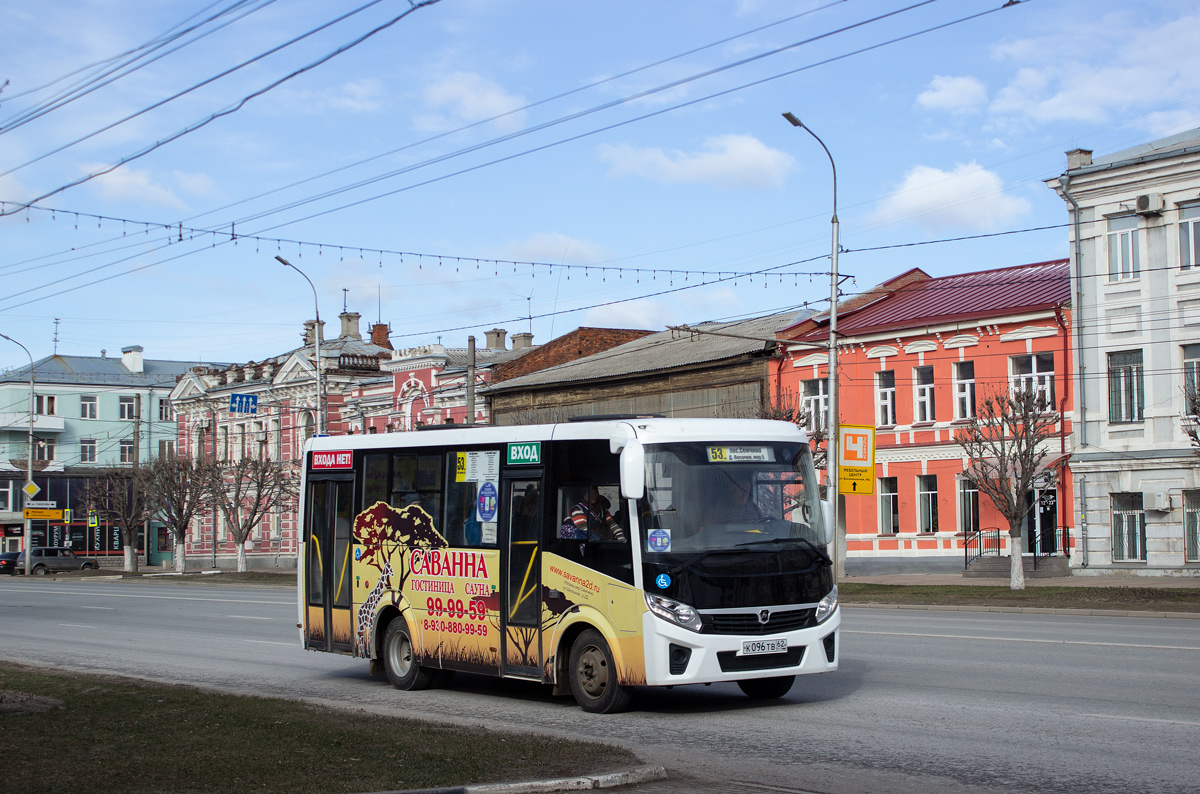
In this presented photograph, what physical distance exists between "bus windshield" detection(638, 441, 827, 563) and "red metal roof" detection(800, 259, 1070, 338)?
88.4 ft

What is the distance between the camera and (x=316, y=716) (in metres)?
10.5

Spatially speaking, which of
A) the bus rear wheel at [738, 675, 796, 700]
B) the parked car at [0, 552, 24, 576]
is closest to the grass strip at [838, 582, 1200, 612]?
the bus rear wheel at [738, 675, 796, 700]

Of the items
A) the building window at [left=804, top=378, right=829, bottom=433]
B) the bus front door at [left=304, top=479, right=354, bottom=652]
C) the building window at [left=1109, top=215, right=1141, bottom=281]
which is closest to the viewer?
the bus front door at [left=304, top=479, right=354, bottom=652]

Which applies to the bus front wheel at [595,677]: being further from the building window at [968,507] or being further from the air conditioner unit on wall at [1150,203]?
the building window at [968,507]

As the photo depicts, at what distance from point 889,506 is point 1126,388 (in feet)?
29.2

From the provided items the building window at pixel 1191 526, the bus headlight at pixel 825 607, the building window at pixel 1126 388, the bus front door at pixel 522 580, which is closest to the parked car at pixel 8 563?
the building window at pixel 1126 388

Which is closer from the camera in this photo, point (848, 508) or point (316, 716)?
point (316, 716)

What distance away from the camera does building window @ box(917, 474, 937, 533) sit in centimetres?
3984

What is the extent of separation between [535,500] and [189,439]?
6674 cm

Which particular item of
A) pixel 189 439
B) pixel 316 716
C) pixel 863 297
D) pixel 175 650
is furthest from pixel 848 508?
pixel 189 439

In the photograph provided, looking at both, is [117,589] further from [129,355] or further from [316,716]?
[129,355]

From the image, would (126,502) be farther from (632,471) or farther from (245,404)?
(632,471)

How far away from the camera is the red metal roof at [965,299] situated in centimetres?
3781

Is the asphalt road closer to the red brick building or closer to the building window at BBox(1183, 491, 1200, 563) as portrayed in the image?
the building window at BBox(1183, 491, 1200, 563)
